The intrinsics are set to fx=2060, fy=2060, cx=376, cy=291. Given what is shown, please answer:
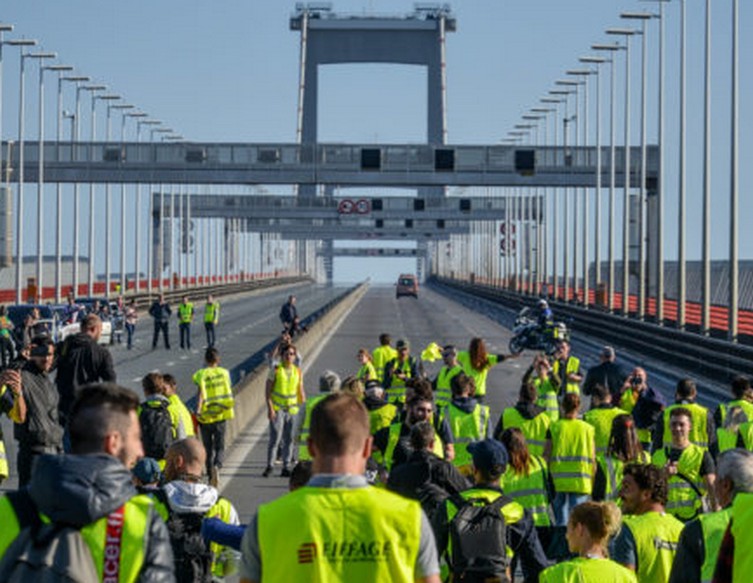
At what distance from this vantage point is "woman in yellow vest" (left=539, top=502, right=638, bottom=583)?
294 inches

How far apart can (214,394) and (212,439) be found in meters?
0.60

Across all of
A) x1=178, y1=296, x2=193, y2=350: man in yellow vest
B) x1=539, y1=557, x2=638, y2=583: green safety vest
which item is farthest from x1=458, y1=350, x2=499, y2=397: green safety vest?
x1=178, y1=296, x2=193, y2=350: man in yellow vest

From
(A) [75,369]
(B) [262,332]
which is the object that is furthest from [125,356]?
(A) [75,369]

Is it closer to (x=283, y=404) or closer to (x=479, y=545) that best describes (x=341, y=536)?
(x=479, y=545)

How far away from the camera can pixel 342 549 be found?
5.88 metres

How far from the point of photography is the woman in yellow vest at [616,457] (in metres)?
12.4

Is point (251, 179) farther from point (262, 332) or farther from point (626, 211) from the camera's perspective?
point (626, 211)

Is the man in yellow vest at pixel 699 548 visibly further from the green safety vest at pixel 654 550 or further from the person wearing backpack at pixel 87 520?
the person wearing backpack at pixel 87 520

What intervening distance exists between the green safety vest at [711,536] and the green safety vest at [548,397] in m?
8.63

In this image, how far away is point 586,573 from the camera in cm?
748

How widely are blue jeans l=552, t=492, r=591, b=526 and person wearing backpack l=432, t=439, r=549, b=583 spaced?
12.6 feet

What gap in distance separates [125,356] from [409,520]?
4676 centimetres

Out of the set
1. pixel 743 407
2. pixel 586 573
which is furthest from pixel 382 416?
pixel 586 573

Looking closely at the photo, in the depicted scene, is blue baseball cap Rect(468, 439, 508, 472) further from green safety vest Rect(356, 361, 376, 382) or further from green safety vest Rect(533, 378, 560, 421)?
green safety vest Rect(356, 361, 376, 382)
